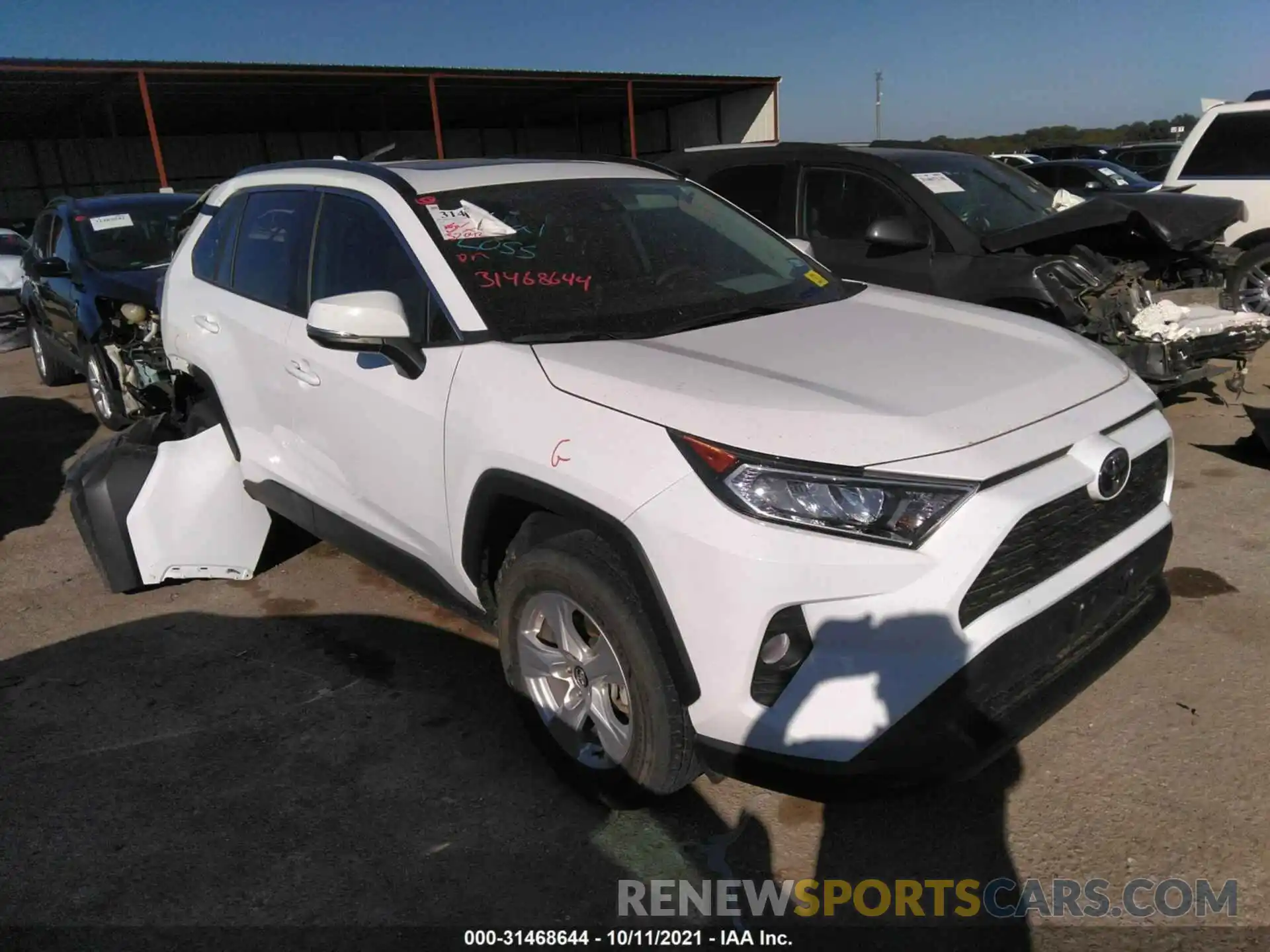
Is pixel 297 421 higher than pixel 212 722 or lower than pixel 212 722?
higher

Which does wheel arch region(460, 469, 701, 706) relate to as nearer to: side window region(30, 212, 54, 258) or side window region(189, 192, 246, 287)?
side window region(189, 192, 246, 287)

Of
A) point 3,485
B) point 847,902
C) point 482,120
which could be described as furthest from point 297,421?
point 482,120

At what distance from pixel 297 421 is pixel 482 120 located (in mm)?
31700

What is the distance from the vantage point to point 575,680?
273 cm

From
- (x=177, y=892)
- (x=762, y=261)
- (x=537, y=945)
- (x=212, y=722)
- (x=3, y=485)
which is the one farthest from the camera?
(x=3, y=485)

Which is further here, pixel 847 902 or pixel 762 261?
pixel 762 261

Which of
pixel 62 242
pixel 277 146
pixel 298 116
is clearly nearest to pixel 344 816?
pixel 62 242

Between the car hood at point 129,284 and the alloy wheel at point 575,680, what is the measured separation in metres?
4.87

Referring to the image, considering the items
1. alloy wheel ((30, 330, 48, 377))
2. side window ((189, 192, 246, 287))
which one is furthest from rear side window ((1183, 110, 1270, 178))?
alloy wheel ((30, 330, 48, 377))

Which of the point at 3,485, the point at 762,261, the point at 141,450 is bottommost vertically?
the point at 3,485

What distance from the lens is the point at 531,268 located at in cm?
311

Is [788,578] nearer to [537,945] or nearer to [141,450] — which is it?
[537,945]

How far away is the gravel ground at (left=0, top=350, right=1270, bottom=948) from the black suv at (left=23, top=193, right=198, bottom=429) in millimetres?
3061

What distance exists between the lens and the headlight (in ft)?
7.00
